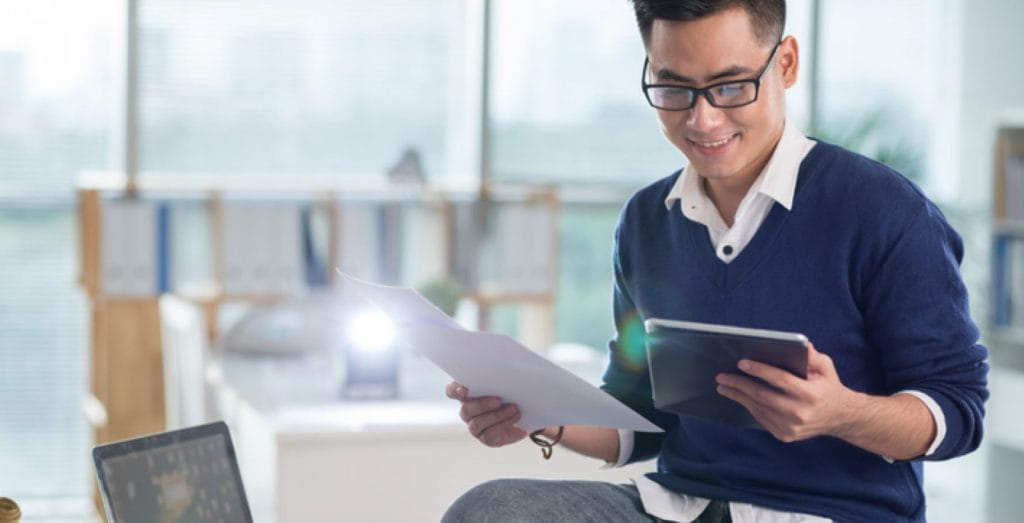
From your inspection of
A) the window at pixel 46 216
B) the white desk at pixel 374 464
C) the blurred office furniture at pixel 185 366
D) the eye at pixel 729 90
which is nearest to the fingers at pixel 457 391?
the eye at pixel 729 90

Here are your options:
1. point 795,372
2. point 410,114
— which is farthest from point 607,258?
point 795,372

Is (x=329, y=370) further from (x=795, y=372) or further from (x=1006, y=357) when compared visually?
(x=795, y=372)

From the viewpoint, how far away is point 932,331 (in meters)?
1.65

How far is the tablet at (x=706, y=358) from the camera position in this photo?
146 centimetres

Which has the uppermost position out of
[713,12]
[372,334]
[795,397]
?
[713,12]

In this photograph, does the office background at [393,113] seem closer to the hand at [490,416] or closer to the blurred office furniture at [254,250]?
the blurred office furniture at [254,250]

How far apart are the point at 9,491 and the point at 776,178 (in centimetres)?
329

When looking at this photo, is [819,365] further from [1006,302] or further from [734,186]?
[1006,302]

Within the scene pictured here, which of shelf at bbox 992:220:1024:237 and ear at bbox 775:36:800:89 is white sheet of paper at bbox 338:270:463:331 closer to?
ear at bbox 775:36:800:89

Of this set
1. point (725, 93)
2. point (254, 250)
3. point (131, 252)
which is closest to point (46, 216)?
point (131, 252)

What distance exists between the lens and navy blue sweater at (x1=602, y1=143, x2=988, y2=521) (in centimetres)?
166

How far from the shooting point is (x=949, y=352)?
1.66 metres

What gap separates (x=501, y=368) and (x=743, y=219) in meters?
0.37

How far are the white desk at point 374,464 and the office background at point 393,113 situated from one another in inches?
68.1
